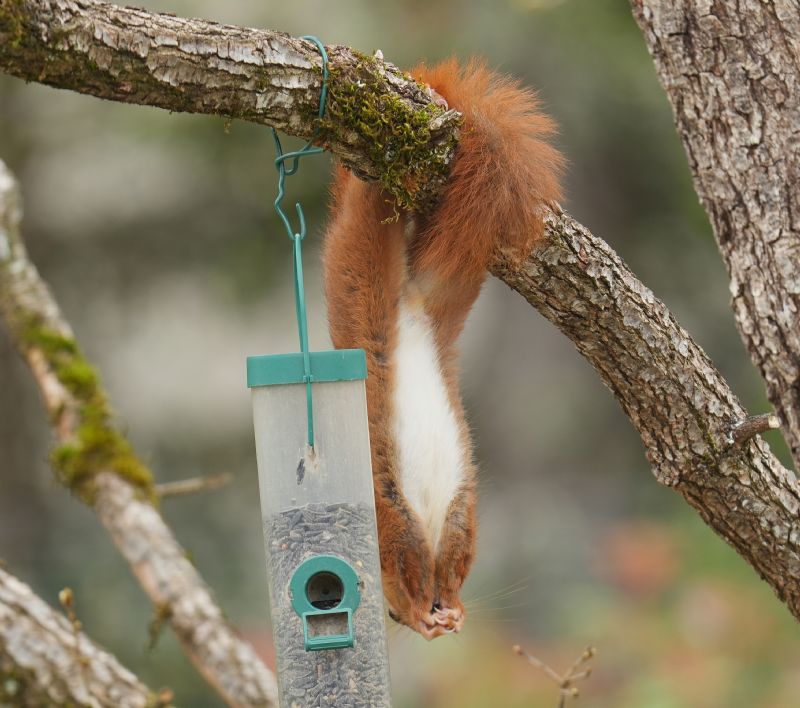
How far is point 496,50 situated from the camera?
252 inches

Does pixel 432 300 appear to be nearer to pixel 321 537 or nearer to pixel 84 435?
pixel 321 537

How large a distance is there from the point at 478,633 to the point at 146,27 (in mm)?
4959

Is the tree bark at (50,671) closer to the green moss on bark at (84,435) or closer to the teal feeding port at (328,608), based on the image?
the green moss on bark at (84,435)

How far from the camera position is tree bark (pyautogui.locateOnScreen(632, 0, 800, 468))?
2.01 m

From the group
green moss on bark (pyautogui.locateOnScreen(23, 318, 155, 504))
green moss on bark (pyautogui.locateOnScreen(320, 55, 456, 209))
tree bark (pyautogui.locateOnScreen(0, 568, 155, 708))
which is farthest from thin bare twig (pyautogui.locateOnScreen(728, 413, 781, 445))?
green moss on bark (pyautogui.locateOnScreen(23, 318, 155, 504))

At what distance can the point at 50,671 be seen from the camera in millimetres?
2611

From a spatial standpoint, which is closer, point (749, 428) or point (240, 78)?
point (240, 78)

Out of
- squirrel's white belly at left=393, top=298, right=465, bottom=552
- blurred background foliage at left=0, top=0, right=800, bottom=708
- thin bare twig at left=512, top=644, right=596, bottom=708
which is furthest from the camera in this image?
blurred background foliage at left=0, top=0, right=800, bottom=708

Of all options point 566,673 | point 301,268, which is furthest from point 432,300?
point 566,673

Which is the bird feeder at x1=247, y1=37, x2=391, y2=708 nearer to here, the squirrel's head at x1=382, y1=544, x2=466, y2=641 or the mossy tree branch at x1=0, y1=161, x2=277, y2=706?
the squirrel's head at x1=382, y1=544, x2=466, y2=641

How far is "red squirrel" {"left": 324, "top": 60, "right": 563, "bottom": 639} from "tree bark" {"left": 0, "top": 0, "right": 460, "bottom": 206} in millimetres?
87

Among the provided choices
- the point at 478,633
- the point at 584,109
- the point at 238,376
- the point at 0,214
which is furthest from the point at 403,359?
the point at 238,376

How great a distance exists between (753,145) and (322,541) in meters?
1.06

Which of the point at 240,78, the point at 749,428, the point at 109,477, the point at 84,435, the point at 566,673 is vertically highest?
the point at 84,435
